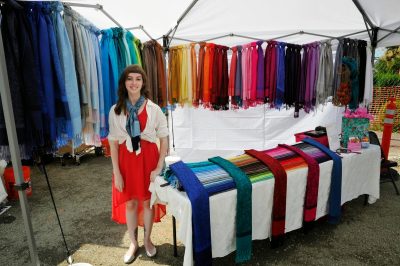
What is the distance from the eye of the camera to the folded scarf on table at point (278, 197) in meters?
2.31

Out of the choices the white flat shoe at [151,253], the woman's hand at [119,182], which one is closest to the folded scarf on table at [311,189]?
the white flat shoe at [151,253]

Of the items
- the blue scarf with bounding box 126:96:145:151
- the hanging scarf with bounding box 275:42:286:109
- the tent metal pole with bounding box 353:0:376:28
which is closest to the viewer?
the blue scarf with bounding box 126:96:145:151

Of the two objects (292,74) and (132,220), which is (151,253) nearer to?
(132,220)

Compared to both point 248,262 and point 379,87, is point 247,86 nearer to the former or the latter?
point 248,262

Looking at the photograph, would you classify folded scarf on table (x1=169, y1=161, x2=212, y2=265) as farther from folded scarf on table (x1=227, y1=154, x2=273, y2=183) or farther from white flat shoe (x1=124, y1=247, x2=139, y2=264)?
white flat shoe (x1=124, y1=247, x2=139, y2=264)

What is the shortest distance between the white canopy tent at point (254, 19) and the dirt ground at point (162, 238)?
2404mm

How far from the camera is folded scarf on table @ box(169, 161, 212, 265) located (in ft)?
6.22

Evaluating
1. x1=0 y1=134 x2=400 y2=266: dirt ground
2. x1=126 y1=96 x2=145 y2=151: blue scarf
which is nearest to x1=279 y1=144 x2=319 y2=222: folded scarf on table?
x1=0 y1=134 x2=400 y2=266: dirt ground

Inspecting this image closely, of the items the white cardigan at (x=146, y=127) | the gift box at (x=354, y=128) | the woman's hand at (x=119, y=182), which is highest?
the white cardigan at (x=146, y=127)

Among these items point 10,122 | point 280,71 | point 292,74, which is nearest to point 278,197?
point 10,122

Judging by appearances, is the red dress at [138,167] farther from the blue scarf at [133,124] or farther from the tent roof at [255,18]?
the tent roof at [255,18]

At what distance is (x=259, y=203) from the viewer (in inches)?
89.6

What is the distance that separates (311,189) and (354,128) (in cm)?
114

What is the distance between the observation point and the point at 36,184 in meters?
4.51
